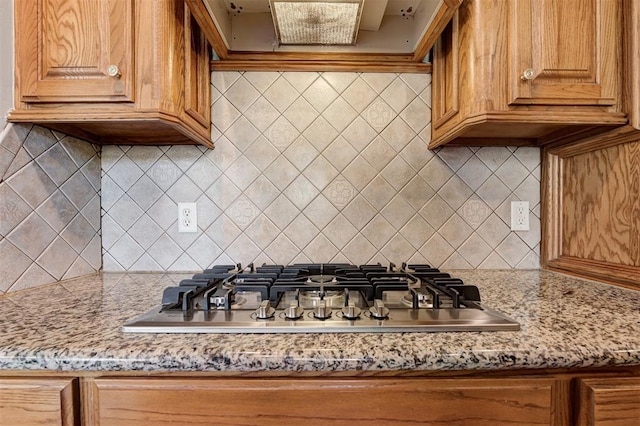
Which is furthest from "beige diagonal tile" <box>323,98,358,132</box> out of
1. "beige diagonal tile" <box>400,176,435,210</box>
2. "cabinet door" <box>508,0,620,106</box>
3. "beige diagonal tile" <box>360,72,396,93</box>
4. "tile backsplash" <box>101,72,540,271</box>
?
"cabinet door" <box>508,0,620,106</box>

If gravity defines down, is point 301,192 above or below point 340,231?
above

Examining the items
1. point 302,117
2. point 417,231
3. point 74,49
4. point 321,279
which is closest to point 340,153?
point 302,117

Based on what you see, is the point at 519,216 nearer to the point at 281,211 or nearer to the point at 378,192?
the point at 378,192

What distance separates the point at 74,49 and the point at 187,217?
23.3 inches

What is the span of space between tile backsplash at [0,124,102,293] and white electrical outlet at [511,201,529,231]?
1517 millimetres

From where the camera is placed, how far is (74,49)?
884mm

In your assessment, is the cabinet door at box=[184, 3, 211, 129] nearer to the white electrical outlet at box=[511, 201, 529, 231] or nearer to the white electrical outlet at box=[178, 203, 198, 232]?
the white electrical outlet at box=[178, 203, 198, 232]

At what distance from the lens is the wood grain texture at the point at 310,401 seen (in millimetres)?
577

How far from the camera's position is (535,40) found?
91cm

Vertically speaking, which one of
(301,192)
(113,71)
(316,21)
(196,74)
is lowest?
(301,192)

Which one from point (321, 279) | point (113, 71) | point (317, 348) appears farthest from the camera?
point (321, 279)

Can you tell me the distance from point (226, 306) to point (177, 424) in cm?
22

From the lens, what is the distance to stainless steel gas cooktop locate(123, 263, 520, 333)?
2.06 feet

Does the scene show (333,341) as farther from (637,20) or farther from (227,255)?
(637,20)
